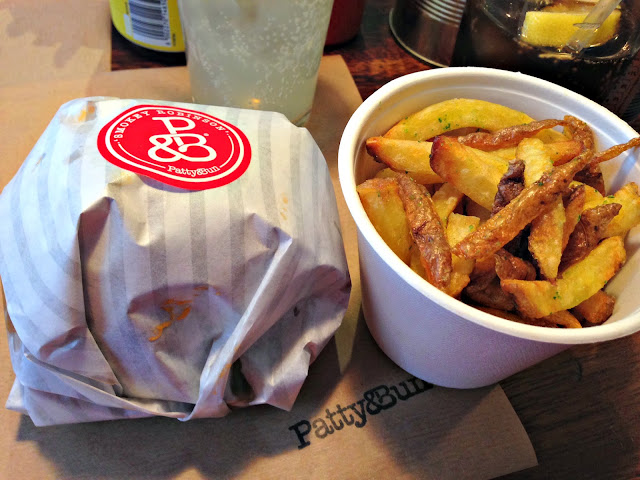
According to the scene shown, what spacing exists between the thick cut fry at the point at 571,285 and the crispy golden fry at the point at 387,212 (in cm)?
14

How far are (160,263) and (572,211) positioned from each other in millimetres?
479

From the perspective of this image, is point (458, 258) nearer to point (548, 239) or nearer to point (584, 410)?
point (548, 239)

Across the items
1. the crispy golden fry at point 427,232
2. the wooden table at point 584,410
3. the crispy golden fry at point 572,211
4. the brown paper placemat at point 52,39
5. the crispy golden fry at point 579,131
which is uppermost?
the crispy golden fry at point 579,131

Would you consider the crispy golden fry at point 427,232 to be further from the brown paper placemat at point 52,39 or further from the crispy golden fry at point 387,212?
the brown paper placemat at point 52,39

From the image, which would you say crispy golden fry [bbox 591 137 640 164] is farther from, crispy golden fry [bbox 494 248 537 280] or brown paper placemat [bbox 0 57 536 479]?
brown paper placemat [bbox 0 57 536 479]

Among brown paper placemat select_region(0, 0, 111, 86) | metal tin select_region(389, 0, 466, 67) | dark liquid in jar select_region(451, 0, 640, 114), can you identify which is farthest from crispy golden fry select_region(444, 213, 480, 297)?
brown paper placemat select_region(0, 0, 111, 86)

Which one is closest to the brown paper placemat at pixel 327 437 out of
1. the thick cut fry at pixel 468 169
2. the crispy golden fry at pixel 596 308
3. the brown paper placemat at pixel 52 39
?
the crispy golden fry at pixel 596 308

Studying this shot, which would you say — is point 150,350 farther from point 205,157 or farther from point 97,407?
point 205,157

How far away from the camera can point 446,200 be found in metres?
0.68

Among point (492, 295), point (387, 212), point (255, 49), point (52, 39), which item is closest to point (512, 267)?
point (492, 295)

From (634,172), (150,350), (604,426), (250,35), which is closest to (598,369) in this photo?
(604,426)

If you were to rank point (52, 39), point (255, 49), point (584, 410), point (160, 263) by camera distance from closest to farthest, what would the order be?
point (160, 263)
point (584, 410)
point (255, 49)
point (52, 39)

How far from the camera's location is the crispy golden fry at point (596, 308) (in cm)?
64

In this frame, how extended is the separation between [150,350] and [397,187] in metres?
0.35
